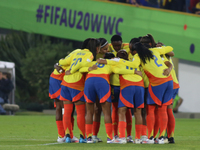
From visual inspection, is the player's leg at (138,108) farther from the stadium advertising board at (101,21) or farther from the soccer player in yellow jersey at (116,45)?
the stadium advertising board at (101,21)

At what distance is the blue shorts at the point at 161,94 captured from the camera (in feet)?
28.5

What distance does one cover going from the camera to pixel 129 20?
27.1m

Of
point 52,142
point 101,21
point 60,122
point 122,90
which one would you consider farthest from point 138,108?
point 101,21

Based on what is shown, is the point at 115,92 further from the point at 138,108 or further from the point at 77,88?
the point at 77,88

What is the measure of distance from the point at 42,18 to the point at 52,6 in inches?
41.6

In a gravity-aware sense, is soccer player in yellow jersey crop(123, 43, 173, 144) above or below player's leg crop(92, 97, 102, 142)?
above

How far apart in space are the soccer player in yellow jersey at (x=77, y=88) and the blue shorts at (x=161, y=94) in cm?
130

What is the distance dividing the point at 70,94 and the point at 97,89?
635 mm

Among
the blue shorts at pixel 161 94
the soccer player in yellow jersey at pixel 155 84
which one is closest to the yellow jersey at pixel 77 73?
the soccer player in yellow jersey at pixel 155 84

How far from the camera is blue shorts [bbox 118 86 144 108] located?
336 inches

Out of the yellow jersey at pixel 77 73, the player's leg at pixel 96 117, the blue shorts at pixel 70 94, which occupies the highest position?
the yellow jersey at pixel 77 73

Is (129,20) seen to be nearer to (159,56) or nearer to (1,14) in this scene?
(1,14)

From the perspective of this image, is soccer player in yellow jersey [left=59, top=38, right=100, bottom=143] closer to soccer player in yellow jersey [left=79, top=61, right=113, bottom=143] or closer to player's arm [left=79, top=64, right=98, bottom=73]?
player's arm [left=79, top=64, right=98, bottom=73]

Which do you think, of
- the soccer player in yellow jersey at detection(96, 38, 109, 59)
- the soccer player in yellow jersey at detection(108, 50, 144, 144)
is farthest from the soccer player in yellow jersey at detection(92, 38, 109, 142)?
the soccer player in yellow jersey at detection(108, 50, 144, 144)
